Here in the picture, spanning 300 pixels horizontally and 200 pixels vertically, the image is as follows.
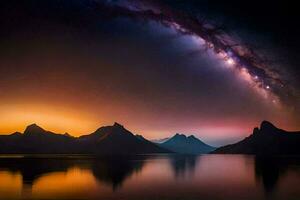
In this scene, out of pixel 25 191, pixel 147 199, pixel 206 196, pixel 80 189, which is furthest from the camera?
pixel 80 189

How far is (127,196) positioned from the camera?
54.2 metres

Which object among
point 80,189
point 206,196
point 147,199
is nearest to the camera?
point 147,199

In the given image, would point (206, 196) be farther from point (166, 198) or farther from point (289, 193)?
point (289, 193)

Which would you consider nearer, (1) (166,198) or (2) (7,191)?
(1) (166,198)

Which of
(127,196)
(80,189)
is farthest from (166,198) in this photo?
(80,189)

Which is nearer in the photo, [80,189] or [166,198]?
[166,198]

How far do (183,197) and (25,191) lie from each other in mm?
27880

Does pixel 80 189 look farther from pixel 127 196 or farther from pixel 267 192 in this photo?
pixel 267 192

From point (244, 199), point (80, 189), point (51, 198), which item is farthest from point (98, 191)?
point (244, 199)

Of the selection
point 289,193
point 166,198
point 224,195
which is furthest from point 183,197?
point 289,193

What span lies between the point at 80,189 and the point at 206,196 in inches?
954

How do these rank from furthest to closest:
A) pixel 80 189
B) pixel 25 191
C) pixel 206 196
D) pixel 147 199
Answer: pixel 80 189, pixel 25 191, pixel 206 196, pixel 147 199

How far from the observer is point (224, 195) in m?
54.5

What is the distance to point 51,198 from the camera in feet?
163
